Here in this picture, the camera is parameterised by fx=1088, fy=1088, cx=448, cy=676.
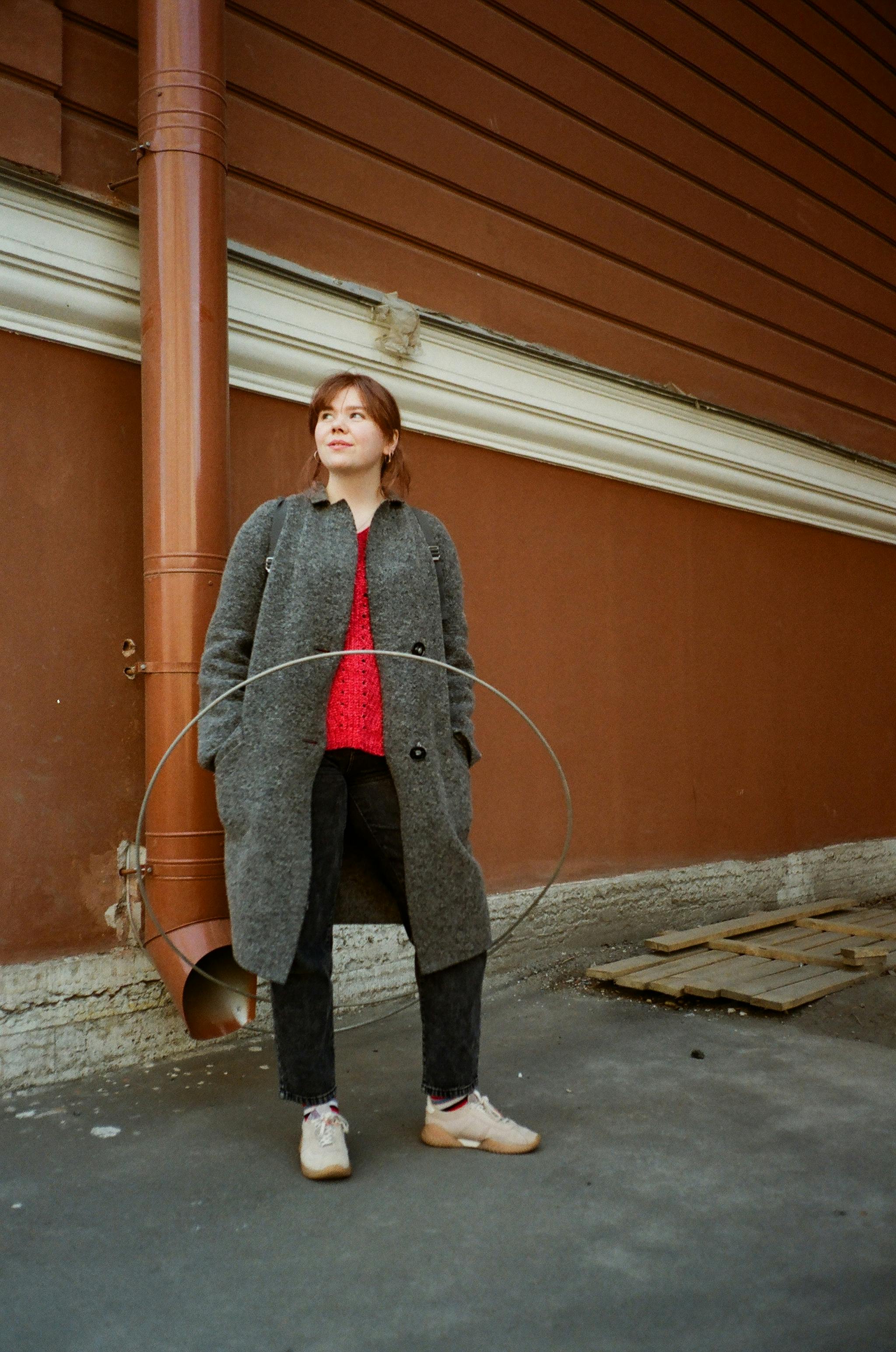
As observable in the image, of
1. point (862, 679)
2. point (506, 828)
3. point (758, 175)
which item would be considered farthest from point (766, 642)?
point (758, 175)

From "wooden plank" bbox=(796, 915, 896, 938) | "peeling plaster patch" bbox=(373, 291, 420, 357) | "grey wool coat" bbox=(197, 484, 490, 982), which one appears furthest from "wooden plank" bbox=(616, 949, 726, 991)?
"peeling plaster patch" bbox=(373, 291, 420, 357)

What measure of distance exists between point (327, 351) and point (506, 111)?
1504 millimetres

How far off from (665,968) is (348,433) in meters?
2.50

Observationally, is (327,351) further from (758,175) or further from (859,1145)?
(758,175)

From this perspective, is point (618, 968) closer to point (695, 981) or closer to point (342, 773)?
point (695, 981)

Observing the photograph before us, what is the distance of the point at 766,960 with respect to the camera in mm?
4234

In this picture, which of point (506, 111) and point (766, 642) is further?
point (766, 642)

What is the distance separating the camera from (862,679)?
6.16 metres

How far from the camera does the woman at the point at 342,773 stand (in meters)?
2.32

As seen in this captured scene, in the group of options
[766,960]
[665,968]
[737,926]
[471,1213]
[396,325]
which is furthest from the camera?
[737,926]

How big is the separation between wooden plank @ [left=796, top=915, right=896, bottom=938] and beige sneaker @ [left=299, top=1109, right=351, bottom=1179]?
118 inches

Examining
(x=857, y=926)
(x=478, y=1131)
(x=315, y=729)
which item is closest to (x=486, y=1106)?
(x=478, y=1131)

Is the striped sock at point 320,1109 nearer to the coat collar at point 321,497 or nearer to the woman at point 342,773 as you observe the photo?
the woman at point 342,773

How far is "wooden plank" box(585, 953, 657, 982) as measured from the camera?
3977 mm
